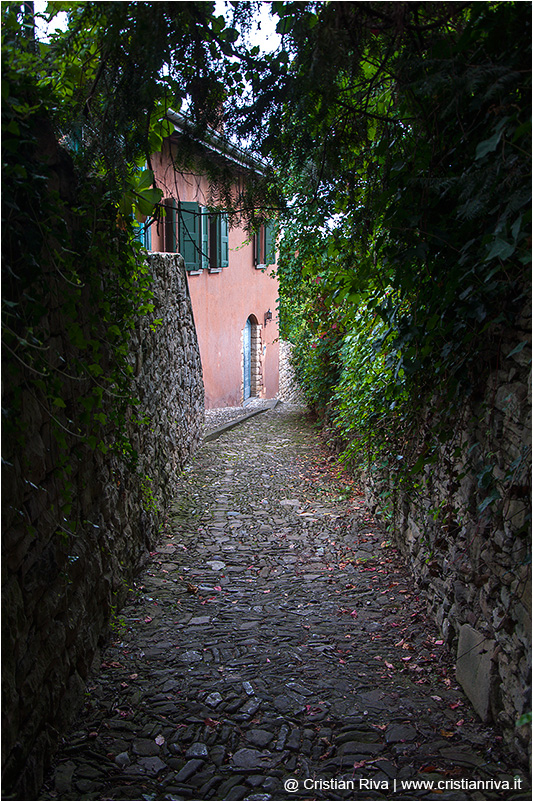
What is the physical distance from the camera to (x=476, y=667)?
267 centimetres

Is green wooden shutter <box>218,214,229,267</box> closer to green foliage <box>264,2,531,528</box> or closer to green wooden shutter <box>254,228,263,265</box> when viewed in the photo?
green wooden shutter <box>254,228,263,265</box>

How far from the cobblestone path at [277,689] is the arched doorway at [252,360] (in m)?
10.9

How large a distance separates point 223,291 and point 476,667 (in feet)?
36.8

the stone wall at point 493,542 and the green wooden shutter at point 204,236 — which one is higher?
the green wooden shutter at point 204,236

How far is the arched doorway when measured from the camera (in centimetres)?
1593

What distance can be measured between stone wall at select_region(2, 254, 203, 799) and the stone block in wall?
1.87m

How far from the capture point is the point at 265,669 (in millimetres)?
3150

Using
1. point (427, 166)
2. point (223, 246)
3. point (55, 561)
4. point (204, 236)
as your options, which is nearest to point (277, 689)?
point (55, 561)

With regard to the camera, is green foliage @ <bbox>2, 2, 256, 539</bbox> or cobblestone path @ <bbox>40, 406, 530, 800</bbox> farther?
cobblestone path @ <bbox>40, 406, 530, 800</bbox>

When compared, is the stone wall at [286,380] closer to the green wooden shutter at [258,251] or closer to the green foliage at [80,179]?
the green wooden shutter at [258,251]

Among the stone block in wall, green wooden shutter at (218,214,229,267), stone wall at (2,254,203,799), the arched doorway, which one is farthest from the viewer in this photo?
the arched doorway

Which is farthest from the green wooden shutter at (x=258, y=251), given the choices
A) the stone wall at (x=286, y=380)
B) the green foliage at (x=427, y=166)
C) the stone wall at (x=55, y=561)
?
the green foliage at (x=427, y=166)

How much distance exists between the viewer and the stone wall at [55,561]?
209cm

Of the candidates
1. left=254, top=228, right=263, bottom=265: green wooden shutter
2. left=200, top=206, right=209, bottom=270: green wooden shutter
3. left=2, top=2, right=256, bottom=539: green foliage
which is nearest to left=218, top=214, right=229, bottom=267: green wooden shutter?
left=200, top=206, right=209, bottom=270: green wooden shutter
